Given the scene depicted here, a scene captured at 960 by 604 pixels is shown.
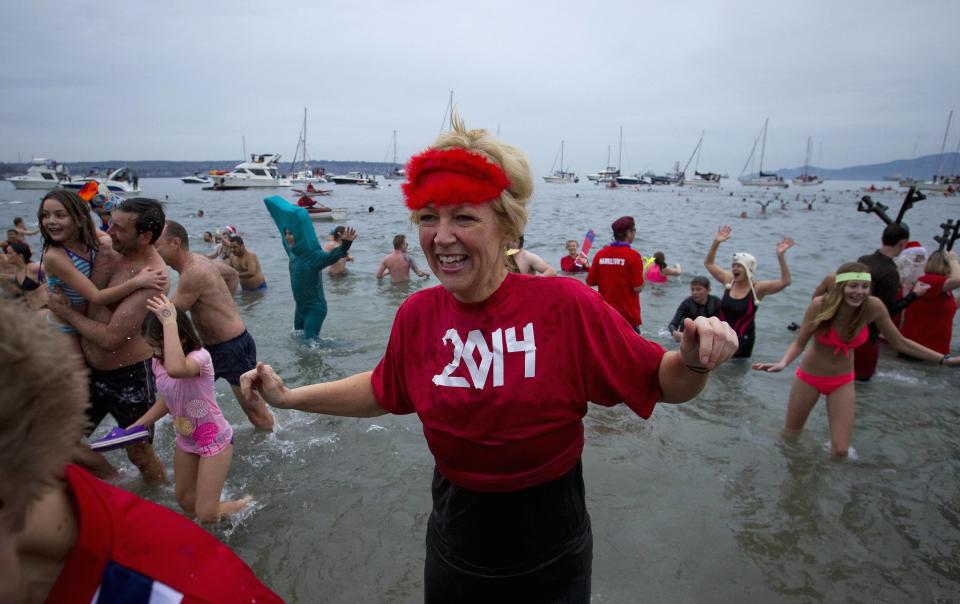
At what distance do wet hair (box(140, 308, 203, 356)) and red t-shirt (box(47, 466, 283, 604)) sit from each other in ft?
8.55

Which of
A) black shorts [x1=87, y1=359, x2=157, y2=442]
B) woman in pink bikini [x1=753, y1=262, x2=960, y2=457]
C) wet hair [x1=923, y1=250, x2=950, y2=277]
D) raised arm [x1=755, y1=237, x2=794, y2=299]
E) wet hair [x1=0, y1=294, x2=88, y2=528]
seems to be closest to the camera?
wet hair [x1=0, y1=294, x2=88, y2=528]

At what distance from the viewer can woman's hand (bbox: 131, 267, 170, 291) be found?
3578 mm

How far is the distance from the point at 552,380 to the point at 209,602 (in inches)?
42.5

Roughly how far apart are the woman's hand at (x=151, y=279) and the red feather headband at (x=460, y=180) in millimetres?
2778

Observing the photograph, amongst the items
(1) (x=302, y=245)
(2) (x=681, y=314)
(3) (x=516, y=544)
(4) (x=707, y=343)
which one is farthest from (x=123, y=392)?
(2) (x=681, y=314)

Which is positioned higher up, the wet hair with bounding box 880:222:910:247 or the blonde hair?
the blonde hair

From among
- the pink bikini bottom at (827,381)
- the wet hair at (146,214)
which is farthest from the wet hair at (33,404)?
the pink bikini bottom at (827,381)

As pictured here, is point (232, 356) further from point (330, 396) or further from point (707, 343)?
point (707, 343)

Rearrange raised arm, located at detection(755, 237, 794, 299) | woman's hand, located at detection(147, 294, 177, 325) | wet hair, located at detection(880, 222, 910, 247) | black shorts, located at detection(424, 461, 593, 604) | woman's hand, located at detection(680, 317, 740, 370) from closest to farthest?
woman's hand, located at detection(680, 317, 740, 370) < black shorts, located at detection(424, 461, 593, 604) < woman's hand, located at detection(147, 294, 177, 325) < wet hair, located at detection(880, 222, 910, 247) < raised arm, located at detection(755, 237, 794, 299)

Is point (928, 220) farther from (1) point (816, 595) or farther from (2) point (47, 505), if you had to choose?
(2) point (47, 505)

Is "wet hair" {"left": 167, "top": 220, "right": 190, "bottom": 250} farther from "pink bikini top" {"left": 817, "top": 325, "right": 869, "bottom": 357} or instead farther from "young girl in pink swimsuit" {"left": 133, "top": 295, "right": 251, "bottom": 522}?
"pink bikini top" {"left": 817, "top": 325, "right": 869, "bottom": 357}

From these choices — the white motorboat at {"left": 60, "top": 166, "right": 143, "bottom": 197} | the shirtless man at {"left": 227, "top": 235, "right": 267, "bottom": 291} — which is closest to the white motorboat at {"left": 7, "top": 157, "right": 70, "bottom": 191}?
the white motorboat at {"left": 60, "top": 166, "right": 143, "bottom": 197}

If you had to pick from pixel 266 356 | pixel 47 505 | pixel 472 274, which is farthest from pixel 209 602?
pixel 266 356

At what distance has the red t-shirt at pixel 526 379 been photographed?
167cm
